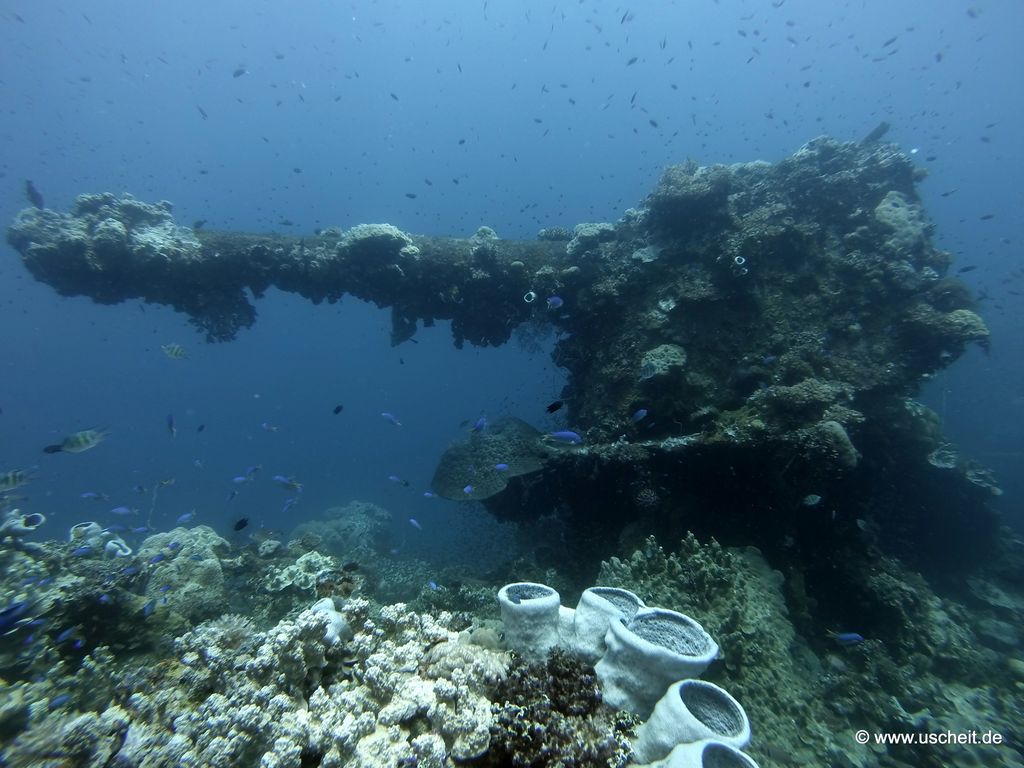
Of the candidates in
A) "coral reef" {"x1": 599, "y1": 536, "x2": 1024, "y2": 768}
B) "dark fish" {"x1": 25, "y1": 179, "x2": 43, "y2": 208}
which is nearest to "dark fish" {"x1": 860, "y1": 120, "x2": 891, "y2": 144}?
"coral reef" {"x1": 599, "y1": 536, "x2": 1024, "y2": 768}

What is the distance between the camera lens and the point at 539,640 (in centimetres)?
415

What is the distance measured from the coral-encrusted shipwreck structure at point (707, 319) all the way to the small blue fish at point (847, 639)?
4.63ft

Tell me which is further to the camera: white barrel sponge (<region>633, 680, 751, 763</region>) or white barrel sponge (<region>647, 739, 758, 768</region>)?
white barrel sponge (<region>633, 680, 751, 763</region>)

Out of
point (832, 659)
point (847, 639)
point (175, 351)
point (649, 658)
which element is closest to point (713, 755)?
point (649, 658)

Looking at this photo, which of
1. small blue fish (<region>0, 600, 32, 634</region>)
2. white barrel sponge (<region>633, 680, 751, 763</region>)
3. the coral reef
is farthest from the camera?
the coral reef

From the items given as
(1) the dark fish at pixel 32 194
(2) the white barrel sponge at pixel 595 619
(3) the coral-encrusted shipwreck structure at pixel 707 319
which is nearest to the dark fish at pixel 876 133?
(3) the coral-encrusted shipwreck structure at pixel 707 319

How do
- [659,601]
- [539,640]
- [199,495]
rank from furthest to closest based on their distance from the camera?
[199,495] → [659,601] → [539,640]

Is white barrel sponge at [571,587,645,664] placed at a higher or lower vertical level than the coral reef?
higher

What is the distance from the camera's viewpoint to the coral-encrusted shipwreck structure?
8.99 m

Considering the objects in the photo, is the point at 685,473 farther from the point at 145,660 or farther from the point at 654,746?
the point at 145,660

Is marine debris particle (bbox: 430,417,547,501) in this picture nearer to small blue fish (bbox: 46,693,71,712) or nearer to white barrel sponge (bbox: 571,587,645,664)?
white barrel sponge (bbox: 571,587,645,664)

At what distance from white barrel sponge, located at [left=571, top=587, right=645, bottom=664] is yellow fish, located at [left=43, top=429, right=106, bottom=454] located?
406 inches

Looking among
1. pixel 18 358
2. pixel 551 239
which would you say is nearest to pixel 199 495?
pixel 551 239

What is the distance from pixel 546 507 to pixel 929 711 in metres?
7.26
